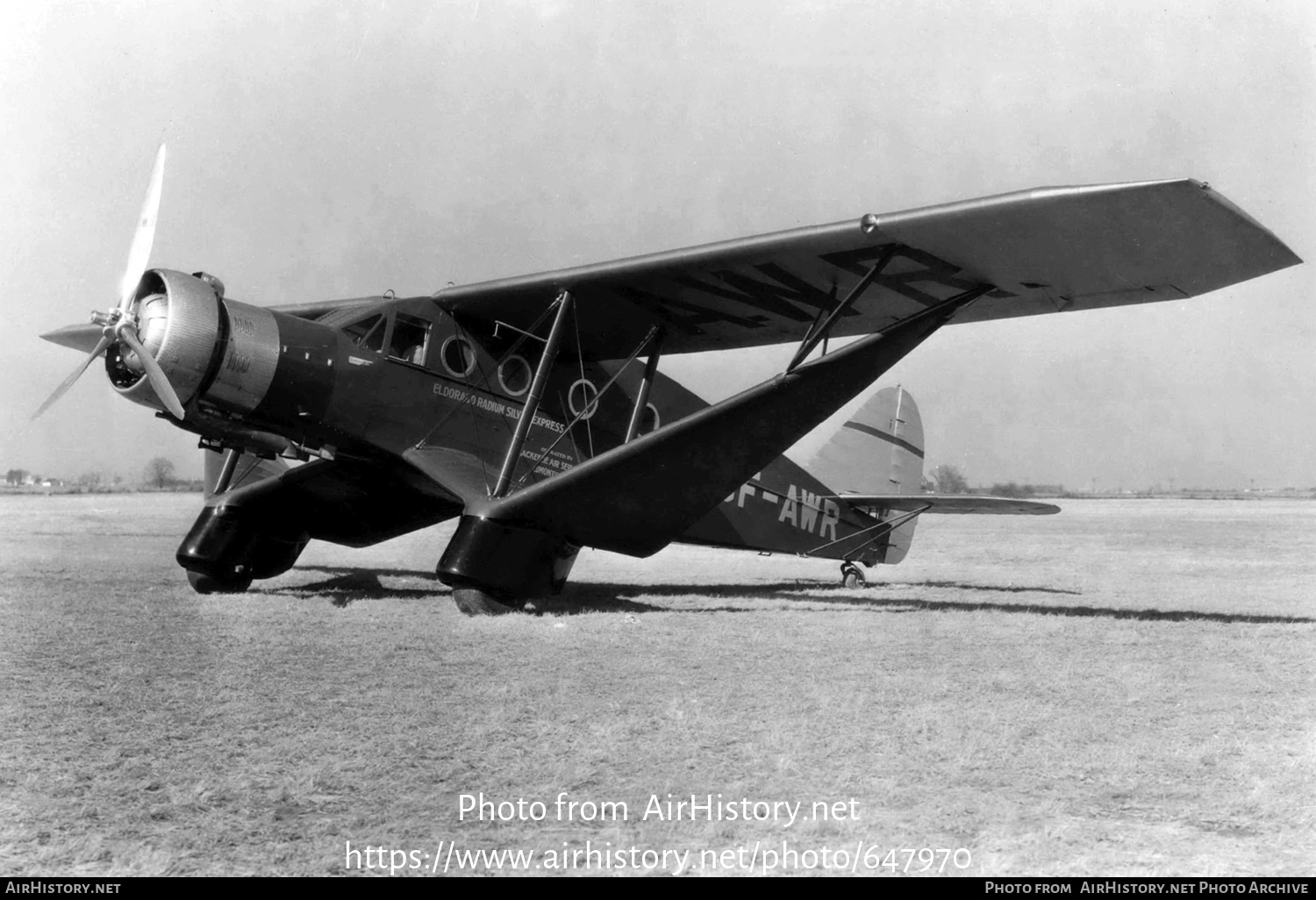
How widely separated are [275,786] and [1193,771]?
3588 millimetres

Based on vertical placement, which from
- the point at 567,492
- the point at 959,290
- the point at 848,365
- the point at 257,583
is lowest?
the point at 257,583

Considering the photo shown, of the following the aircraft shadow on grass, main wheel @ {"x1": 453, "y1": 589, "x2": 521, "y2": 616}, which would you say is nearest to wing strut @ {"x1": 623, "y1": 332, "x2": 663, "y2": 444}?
the aircraft shadow on grass

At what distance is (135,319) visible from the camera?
7.86 meters

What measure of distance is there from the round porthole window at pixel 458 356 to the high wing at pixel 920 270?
0.28 metres

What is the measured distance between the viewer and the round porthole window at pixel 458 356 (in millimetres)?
9625

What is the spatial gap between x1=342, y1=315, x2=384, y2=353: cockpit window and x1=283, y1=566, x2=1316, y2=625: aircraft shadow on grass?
247 cm

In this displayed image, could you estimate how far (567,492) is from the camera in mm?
8266

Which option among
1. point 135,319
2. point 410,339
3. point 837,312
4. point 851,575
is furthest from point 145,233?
point 851,575

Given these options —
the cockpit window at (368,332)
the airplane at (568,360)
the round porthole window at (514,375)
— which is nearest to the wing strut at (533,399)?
the airplane at (568,360)

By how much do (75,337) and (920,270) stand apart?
10.5m

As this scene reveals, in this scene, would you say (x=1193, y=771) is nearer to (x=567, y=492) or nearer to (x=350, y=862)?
(x=350, y=862)

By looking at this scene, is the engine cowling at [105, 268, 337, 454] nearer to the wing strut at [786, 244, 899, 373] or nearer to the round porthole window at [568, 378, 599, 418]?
the round porthole window at [568, 378, 599, 418]

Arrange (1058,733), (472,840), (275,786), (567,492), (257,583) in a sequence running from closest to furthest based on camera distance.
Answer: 1. (472,840)
2. (275,786)
3. (1058,733)
4. (567,492)
5. (257,583)
